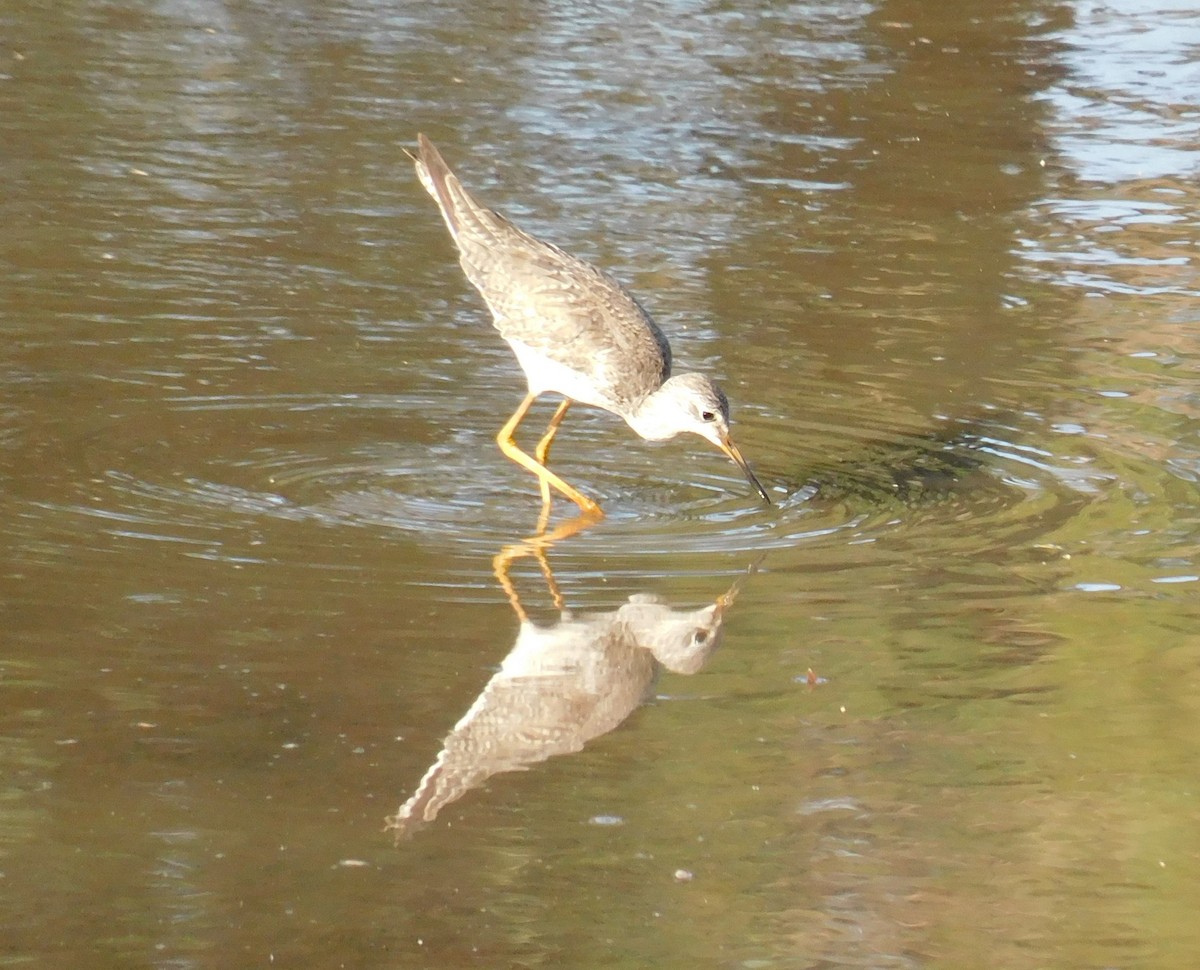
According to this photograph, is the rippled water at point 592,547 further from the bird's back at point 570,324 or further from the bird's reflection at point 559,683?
the bird's back at point 570,324

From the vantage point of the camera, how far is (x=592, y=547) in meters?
6.93

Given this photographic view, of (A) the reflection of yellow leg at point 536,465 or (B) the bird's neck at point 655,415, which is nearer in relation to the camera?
(A) the reflection of yellow leg at point 536,465

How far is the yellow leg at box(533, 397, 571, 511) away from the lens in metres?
7.51

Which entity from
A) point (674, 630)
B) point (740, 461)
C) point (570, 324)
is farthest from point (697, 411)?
point (674, 630)

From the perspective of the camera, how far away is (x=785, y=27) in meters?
15.7

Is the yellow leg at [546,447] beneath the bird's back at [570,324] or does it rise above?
beneath

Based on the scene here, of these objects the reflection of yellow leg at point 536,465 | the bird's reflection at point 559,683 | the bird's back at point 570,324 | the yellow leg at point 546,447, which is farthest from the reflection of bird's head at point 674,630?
the bird's back at point 570,324

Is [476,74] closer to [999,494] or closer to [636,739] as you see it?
[999,494]

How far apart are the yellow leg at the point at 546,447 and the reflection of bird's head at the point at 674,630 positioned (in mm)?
1100

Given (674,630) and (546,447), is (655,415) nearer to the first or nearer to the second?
(546,447)

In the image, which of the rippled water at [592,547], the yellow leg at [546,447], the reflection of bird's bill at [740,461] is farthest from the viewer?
the yellow leg at [546,447]

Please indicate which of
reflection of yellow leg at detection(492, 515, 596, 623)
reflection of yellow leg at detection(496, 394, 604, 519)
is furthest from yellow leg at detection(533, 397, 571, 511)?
reflection of yellow leg at detection(492, 515, 596, 623)

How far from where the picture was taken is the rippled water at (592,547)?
479 cm

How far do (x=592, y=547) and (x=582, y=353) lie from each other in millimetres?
1159
